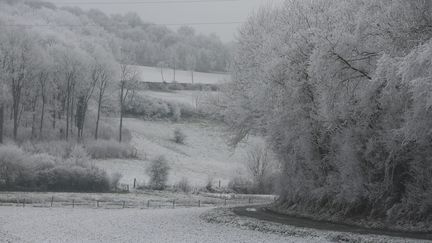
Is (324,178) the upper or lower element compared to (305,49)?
lower

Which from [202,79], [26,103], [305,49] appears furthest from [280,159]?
[202,79]

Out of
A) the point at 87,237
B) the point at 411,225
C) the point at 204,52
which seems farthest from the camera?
the point at 204,52

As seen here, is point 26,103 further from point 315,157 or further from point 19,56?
point 315,157

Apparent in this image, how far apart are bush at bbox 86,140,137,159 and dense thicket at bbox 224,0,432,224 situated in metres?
37.6

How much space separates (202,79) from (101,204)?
324 feet

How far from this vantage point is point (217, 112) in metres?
51.0

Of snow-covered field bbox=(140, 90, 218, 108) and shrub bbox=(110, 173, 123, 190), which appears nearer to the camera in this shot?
shrub bbox=(110, 173, 123, 190)

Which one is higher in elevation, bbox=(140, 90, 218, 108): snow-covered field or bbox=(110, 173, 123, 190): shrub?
bbox=(140, 90, 218, 108): snow-covered field

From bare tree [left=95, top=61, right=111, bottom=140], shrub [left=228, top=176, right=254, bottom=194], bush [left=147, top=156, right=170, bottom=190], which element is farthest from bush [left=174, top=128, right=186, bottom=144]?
bush [left=147, top=156, right=170, bottom=190]

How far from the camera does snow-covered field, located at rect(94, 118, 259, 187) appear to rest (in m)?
70.6

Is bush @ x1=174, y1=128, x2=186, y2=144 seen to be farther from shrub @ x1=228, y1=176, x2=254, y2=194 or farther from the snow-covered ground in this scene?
the snow-covered ground

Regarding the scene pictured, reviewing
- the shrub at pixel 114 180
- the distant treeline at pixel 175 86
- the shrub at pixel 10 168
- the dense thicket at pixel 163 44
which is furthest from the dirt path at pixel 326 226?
the dense thicket at pixel 163 44

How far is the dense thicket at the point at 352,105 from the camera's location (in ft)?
70.1

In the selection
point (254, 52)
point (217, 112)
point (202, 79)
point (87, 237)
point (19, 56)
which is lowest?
point (87, 237)
